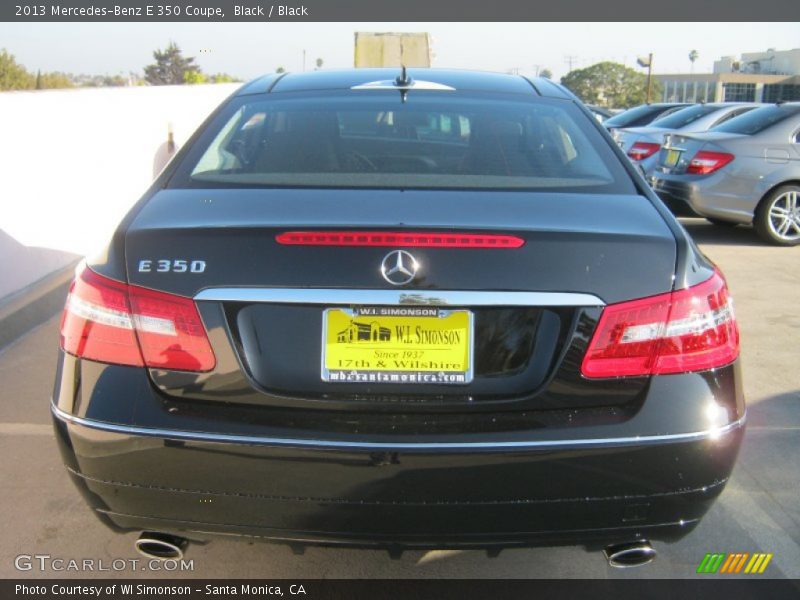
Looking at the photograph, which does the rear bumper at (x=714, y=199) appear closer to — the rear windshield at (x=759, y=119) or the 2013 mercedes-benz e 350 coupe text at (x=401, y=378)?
the rear windshield at (x=759, y=119)

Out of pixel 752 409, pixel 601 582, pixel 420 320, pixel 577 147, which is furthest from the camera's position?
pixel 752 409

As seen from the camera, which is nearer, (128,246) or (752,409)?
(128,246)

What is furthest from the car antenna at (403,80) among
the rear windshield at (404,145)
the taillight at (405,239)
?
the taillight at (405,239)

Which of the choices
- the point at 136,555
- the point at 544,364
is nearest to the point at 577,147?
the point at 544,364

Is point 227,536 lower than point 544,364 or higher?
lower

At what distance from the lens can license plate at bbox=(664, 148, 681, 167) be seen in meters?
9.94

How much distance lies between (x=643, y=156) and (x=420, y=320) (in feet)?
35.0

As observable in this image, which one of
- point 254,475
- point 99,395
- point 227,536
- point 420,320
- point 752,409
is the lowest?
point 752,409

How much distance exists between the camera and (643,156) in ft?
39.8

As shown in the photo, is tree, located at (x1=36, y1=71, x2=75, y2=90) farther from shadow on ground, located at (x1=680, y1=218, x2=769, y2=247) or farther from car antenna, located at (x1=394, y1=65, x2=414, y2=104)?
car antenna, located at (x1=394, y1=65, x2=414, y2=104)

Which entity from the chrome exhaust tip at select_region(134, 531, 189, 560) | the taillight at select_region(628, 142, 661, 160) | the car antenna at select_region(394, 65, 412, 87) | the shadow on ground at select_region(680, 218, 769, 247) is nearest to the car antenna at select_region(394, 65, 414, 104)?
the car antenna at select_region(394, 65, 412, 87)

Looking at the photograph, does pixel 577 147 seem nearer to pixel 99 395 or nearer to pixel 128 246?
pixel 128 246

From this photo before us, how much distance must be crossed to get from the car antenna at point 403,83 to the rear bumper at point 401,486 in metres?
1.64

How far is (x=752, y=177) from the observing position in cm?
941
